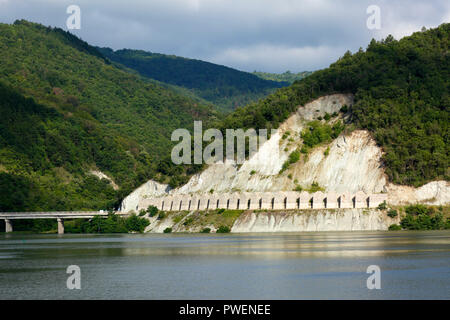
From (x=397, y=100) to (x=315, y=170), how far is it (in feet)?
78.0

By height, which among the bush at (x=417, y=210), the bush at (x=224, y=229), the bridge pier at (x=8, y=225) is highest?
the bush at (x=417, y=210)

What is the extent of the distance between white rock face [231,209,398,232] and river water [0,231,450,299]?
133 feet

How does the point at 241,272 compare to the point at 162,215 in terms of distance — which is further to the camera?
the point at 162,215

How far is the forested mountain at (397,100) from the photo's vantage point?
134 meters

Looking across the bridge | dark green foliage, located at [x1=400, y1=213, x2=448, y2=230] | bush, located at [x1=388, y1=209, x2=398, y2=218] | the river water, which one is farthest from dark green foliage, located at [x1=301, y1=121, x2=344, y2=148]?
the river water

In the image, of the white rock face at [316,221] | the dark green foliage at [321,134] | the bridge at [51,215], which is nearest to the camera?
the white rock face at [316,221]

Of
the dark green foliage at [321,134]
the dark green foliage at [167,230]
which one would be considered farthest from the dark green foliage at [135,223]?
the dark green foliage at [321,134]

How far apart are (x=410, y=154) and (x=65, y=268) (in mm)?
87183

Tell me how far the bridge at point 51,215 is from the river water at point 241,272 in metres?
77.5

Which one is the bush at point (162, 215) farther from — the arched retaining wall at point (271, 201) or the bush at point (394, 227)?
the bush at point (394, 227)

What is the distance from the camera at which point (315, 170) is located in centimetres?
14438

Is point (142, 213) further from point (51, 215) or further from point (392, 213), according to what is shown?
point (392, 213)

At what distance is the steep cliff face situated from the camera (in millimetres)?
133000

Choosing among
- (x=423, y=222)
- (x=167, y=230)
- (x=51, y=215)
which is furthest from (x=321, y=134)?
(x=51, y=215)
